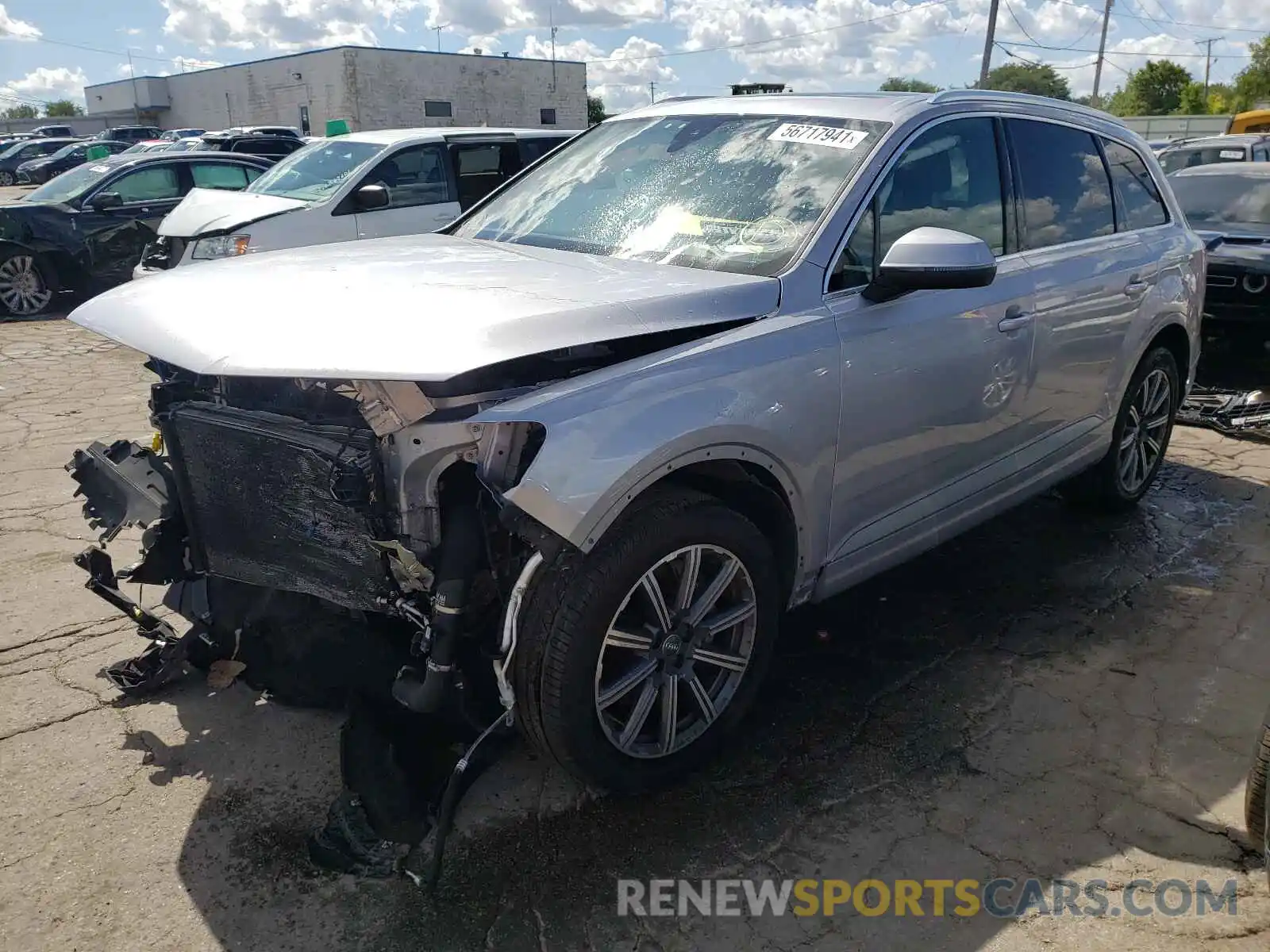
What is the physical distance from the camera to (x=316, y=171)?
930 cm

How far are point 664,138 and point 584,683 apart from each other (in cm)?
220

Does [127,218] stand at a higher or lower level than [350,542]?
higher

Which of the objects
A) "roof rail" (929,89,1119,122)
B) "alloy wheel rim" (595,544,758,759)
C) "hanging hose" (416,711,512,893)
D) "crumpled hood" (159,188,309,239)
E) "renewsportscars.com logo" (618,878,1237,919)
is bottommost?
"renewsportscars.com logo" (618,878,1237,919)

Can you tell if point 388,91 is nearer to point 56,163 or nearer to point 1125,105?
point 56,163

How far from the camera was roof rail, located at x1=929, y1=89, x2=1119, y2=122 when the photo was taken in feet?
11.7

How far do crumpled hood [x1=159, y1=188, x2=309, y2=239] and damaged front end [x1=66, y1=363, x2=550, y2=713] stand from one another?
19.5 ft

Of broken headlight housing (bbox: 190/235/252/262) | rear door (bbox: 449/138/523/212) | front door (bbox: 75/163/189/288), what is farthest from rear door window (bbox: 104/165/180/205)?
rear door (bbox: 449/138/523/212)

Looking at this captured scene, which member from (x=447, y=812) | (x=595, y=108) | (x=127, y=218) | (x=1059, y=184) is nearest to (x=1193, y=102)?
(x=595, y=108)

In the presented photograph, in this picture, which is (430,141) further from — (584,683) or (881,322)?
(584,683)

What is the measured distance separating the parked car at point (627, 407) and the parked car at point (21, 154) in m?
34.4

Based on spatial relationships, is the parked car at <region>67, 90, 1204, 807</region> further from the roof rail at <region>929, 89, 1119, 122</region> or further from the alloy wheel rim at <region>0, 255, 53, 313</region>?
the alloy wheel rim at <region>0, 255, 53, 313</region>

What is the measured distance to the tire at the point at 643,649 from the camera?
2.46 metres

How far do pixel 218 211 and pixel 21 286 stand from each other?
386 cm

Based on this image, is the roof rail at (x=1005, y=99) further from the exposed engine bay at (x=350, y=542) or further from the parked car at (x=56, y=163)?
the parked car at (x=56, y=163)
